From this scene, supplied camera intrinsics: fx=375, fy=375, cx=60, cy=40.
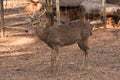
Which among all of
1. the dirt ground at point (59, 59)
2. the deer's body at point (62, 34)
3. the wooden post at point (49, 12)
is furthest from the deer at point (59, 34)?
the wooden post at point (49, 12)

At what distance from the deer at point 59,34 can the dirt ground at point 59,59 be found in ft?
1.28

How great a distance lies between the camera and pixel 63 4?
1446 centimetres

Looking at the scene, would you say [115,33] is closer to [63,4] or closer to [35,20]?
[63,4]

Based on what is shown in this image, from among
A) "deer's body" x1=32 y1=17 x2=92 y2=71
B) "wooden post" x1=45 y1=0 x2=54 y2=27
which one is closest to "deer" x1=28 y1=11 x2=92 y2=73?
"deer's body" x1=32 y1=17 x2=92 y2=71

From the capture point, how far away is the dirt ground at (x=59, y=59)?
8.05 m

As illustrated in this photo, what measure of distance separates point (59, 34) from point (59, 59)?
1298mm

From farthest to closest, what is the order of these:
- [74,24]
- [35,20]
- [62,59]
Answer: [62,59]
[74,24]
[35,20]

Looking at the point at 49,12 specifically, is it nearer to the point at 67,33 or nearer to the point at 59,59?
the point at 59,59

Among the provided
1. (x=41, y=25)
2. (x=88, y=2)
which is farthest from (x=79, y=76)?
(x=88, y=2)

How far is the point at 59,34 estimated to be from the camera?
8.38 metres

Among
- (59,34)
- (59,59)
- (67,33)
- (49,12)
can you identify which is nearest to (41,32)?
(59,34)

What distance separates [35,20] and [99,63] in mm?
2123

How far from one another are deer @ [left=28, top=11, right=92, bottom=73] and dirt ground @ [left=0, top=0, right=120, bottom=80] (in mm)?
391

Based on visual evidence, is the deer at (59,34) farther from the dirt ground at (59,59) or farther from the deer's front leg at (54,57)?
the dirt ground at (59,59)
